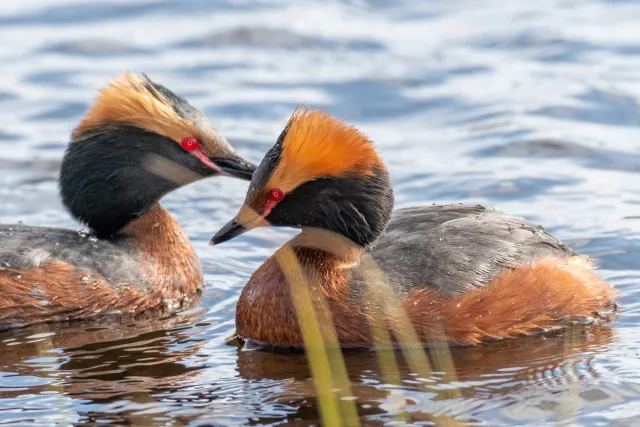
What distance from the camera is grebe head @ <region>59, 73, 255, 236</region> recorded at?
1005cm

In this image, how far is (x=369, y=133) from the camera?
14211 millimetres

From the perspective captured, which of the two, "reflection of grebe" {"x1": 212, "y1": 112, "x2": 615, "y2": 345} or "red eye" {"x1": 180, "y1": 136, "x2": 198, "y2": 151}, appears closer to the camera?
"reflection of grebe" {"x1": 212, "y1": 112, "x2": 615, "y2": 345}

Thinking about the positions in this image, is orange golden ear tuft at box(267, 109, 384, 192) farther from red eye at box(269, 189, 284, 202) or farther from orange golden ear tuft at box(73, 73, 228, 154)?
orange golden ear tuft at box(73, 73, 228, 154)

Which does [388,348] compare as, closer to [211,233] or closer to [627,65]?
[211,233]

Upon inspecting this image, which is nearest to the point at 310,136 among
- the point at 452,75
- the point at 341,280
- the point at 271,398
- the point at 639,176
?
the point at 341,280

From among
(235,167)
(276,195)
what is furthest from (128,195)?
(276,195)

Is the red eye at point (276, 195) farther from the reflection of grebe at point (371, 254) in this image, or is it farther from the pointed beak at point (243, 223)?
the pointed beak at point (243, 223)

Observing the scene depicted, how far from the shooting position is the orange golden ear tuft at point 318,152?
8.43m

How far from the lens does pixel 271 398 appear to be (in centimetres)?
796

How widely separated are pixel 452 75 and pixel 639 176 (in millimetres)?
3893

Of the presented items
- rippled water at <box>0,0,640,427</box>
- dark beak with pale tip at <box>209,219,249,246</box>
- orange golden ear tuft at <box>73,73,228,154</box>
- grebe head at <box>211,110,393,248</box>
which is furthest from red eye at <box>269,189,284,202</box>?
orange golden ear tuft at <box>73,73,228,154</box>

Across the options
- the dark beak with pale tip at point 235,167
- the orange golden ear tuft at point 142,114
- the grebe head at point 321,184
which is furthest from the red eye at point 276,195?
the orange golden ear tuft at point 142,114

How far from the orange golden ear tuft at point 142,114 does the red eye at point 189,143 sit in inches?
1.0

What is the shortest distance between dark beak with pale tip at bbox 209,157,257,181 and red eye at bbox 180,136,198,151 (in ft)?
0.56
